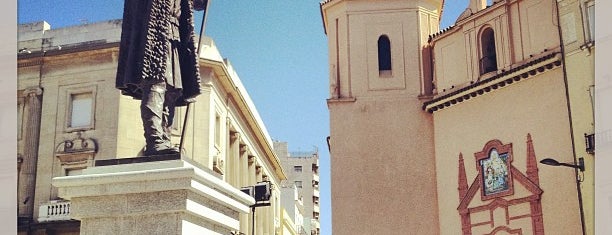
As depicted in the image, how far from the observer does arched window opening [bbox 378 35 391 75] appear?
23.8m

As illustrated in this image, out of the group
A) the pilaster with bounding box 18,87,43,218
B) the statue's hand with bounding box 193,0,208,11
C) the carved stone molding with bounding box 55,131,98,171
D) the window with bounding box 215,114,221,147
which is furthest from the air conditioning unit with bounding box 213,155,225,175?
the statue's hand with bounding box 193,0,208,11

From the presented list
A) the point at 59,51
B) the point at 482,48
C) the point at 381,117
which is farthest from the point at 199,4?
the point at 59,51

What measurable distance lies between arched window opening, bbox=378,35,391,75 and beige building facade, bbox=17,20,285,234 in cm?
535

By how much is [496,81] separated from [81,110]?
1219 cm

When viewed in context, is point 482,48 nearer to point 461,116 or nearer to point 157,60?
point 461,116

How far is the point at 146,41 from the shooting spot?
447 cm

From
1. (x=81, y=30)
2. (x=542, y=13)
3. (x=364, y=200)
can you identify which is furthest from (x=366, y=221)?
(x=81, y=30)

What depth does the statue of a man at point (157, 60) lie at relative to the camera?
4441 millimetres

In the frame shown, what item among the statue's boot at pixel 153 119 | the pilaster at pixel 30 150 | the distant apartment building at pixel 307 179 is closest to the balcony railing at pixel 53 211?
the pilaster at pixel 30 150

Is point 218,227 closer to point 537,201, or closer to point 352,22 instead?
point 537,201

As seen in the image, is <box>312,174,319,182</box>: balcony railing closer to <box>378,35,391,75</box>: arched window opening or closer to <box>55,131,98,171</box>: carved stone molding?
<box>378,35,391,75</box>: arched window opening

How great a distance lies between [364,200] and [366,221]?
612mm

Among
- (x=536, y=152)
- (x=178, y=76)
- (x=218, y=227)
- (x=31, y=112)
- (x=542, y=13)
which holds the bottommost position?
(x=218, y=227)

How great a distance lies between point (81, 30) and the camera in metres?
23.7
